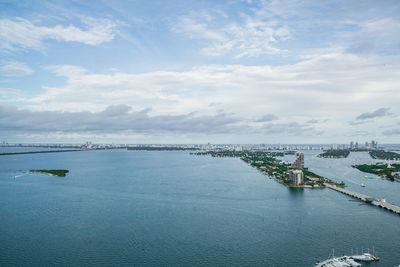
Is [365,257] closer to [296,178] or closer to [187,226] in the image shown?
[187,226]

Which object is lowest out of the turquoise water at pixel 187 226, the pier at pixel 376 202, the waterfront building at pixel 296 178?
the turquoise water at pixel 187 226

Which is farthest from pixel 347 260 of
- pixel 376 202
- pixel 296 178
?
pixel 296 178

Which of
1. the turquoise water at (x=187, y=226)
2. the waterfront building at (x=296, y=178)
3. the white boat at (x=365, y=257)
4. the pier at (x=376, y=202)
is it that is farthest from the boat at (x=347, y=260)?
the waterfront building at (x=296, y=178)

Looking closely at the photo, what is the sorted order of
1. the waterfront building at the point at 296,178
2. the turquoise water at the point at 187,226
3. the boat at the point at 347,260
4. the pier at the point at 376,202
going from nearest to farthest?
the boat at the point at 347,260 → the turquoise water at the point at 187,226 → the pier at the point at 376,202 → the waterfront building at the point at 296,178

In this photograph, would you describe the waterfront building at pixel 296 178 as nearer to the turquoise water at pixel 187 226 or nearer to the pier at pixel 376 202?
the turquoise water at pixel 187 226

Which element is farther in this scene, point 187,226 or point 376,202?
point 376,202

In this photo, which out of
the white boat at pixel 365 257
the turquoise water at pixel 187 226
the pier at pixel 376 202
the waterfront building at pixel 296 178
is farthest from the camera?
Answer: the waterfront building at pixel 296 178

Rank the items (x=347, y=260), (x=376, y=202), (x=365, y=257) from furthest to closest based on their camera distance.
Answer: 1. (x=376, y=202)
2. (x=365, y=257)
3. (x=347, y=260)

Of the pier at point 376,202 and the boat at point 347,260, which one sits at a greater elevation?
the pier at point 376,202

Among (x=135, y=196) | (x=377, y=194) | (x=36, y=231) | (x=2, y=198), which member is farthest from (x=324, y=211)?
(x=2, y=198)
